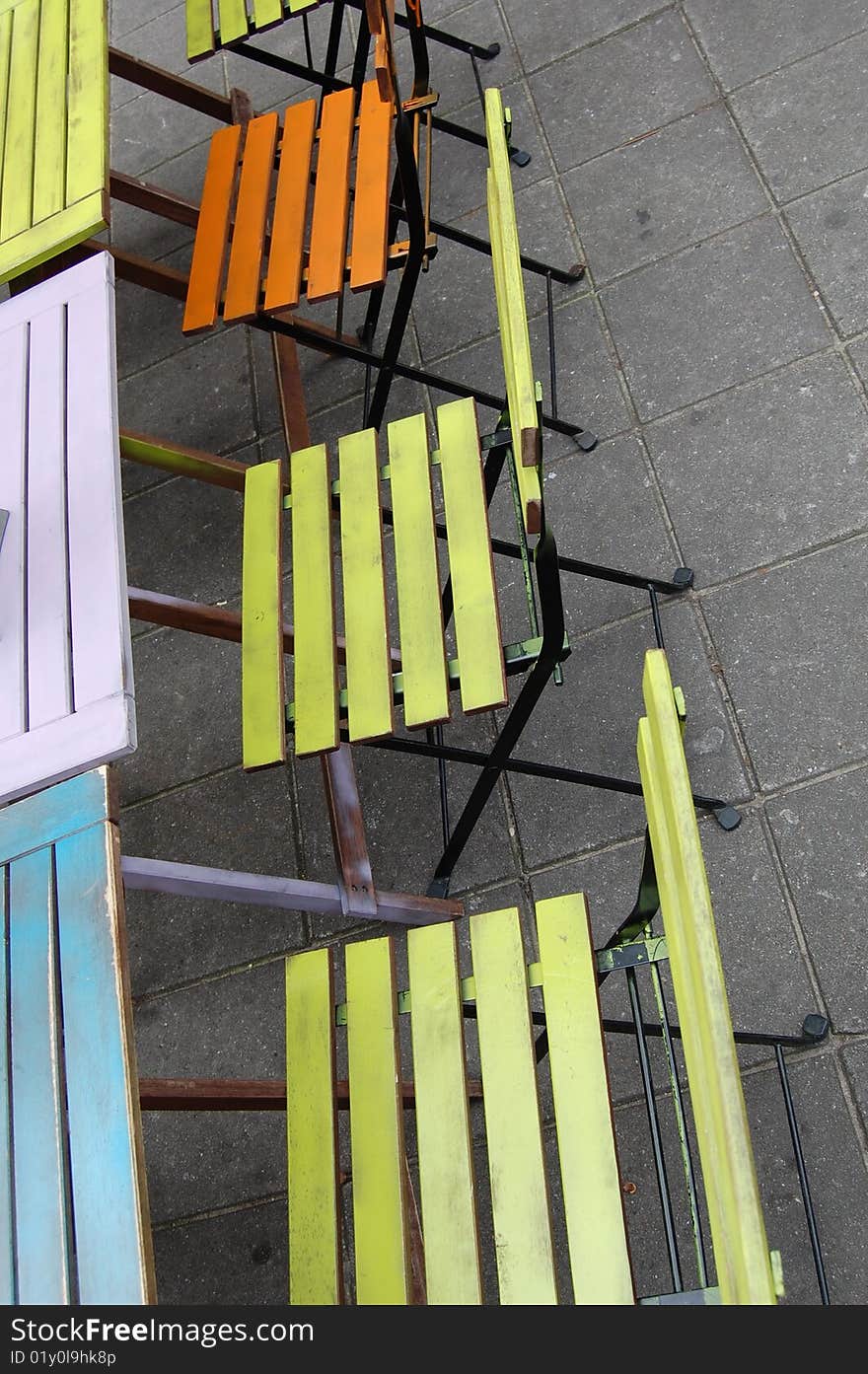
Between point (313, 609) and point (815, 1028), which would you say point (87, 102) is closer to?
point (313, 609)

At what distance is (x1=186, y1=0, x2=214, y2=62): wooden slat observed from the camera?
3357 mm

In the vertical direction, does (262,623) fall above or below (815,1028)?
above

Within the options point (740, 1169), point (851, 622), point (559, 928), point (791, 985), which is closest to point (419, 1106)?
point (559, 928)

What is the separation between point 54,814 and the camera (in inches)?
73.1

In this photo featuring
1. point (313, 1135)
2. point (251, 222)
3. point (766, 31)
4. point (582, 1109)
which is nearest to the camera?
point (582, 1109)

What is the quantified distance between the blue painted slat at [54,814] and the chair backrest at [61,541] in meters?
0.02

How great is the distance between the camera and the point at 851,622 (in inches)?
112

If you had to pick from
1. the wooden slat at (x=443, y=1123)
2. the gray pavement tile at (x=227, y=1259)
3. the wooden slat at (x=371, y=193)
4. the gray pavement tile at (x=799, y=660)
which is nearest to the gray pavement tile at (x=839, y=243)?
the gray pavement tile at (x=799, y=660)

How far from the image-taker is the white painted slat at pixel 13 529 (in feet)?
6.54

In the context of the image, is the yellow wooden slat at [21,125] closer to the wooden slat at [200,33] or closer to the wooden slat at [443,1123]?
the wooden slat at [200,33]

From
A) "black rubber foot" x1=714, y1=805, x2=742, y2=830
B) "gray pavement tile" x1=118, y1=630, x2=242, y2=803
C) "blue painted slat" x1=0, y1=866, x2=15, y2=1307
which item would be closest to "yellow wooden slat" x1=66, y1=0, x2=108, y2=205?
"gray pavement tile" x1=118, y1=630, x2=242, y2=803

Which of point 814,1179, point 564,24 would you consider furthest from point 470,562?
point 564,24

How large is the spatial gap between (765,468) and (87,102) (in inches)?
72.9

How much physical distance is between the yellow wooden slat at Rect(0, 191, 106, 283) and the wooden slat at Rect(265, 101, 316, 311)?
43cm
